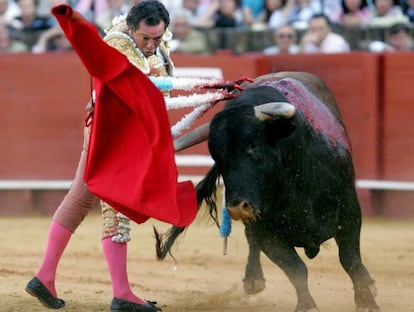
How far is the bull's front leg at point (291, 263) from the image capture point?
190 inches

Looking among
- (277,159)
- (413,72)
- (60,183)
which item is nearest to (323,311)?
(277,159)

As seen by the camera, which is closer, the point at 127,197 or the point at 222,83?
the point at 127,197

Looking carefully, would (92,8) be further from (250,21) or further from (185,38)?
(250,21)

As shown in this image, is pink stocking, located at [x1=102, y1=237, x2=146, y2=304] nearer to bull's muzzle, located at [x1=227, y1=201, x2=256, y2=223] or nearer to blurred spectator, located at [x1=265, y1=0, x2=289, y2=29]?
bull's muzzle, located at [x1=227, y1=201, x2=256, y2=223]

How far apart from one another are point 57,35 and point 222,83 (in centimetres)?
541

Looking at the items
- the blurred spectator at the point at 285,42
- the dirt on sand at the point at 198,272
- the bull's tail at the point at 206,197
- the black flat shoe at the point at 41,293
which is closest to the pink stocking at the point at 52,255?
the black flat shoe at the point at 41,293

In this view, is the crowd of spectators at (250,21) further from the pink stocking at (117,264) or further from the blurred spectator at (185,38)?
the pink stocking at (117,264)

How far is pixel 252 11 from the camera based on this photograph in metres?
10.4

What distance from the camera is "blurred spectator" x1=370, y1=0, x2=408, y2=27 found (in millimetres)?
9516

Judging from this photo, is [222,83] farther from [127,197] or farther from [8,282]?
[8,282]

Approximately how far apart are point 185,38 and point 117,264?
16.4 ft

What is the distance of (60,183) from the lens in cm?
932

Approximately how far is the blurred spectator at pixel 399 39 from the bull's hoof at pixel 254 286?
384 cm

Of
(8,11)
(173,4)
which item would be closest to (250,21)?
(173,4)
